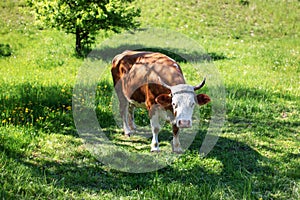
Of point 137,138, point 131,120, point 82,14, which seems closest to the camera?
point 137,138

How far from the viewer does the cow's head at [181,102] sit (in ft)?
18.0

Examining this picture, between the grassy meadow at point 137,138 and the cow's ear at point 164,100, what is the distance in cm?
103

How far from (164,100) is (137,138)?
1779 millimetres

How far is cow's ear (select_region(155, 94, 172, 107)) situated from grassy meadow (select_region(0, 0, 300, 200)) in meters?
1.03

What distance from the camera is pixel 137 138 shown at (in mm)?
7379

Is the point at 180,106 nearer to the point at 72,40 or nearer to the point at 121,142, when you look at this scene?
the point at 121,142

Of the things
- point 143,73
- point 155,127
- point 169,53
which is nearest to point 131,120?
point 155,127

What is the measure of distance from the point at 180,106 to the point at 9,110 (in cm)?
366

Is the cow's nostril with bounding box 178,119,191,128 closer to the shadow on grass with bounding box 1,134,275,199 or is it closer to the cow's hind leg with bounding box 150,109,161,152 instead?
the shadow on grass with bounding box 1,134,275,199

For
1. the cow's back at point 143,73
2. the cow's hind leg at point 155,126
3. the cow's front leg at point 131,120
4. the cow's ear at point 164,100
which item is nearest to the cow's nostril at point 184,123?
the cow's ear at point 164,100

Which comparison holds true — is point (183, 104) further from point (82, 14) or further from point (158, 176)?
point (82, 14)

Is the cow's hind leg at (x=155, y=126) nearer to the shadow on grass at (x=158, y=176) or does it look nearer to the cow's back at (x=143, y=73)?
the cow's back at (x=143, y=73)

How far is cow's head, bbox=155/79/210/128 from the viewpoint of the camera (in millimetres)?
5473

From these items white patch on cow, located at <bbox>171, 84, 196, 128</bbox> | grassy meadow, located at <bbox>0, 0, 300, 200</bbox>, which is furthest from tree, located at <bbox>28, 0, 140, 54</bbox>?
white patch on cow, located at <bbox>171, 84, 196, 128</bbox>
